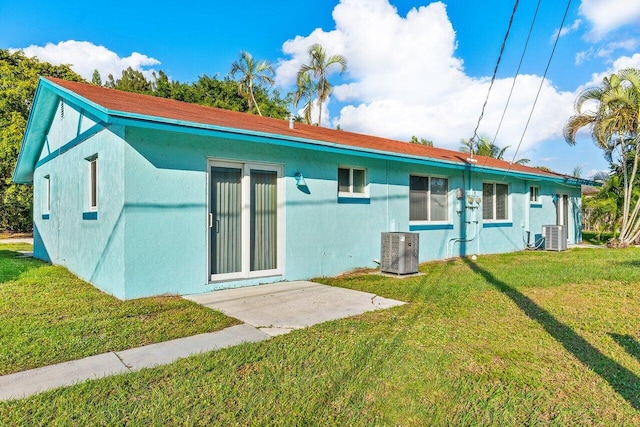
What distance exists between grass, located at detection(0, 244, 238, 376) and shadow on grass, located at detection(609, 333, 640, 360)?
4.23 meters

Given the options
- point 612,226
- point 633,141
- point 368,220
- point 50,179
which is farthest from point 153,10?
point 612,226

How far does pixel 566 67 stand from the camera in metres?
9.37

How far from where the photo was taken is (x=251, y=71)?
27.2 m

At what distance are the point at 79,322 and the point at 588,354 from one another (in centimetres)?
556

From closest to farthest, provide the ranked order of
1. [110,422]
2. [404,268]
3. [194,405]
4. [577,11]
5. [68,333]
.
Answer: [110,422] < [194,405] < [68,333] < [577,11] < [404,268]

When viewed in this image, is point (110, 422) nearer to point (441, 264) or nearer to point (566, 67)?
point (441, 264)

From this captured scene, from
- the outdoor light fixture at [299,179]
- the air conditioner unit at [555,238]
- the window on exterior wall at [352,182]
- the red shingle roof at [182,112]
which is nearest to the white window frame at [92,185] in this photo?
the red shingle roof at [182,112]

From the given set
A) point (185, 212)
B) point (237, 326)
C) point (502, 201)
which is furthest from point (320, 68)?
point (237, 326)

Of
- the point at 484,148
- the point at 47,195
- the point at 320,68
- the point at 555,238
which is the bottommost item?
the point at 555,238

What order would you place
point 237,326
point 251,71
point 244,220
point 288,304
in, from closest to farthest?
point 237,326
point 288,304
point 244,220
point 251,71

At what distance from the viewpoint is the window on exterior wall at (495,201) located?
41.0ft

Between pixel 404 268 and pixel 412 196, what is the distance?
2.72 m

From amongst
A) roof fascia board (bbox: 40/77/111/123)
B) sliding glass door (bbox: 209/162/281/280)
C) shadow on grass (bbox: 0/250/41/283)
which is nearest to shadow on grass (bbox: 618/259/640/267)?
sliding glass door (bbox: 209/162/281/280)

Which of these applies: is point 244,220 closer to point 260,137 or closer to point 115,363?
point 260,137
